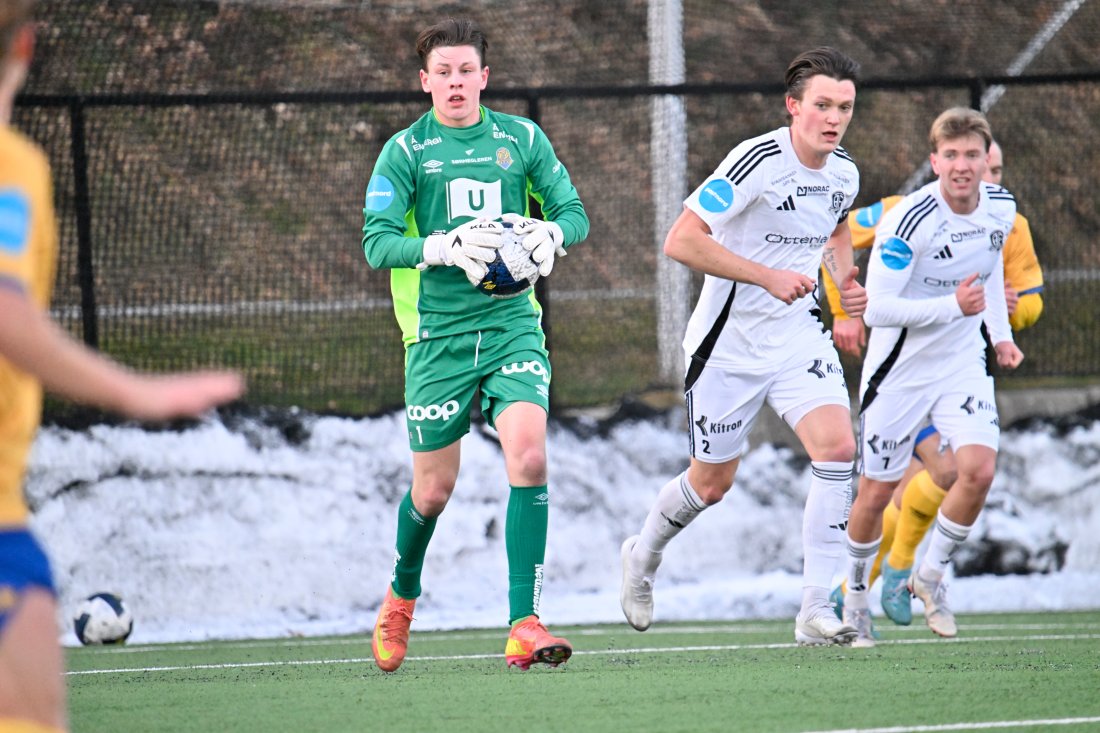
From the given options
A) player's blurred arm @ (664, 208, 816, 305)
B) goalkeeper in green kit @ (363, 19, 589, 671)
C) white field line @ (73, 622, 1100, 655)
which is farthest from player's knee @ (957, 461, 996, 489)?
goalkeeper in green kit @ (363, 19, 589, 671)

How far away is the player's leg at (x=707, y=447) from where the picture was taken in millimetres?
6414

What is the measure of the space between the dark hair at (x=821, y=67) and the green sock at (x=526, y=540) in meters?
2.03

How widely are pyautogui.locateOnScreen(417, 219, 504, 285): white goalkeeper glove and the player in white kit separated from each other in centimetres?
241

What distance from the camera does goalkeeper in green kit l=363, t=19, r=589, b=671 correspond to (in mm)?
5613

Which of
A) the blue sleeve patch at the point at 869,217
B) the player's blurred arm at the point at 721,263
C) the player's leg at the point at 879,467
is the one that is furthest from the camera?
the blue sleeve patch at the point at 869,217

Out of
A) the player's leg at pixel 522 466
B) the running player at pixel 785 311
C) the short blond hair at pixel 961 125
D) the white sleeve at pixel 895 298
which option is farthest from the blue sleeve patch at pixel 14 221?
the short blond hair at pixel 961 125

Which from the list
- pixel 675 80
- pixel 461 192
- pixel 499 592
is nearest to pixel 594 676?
pixel 461 192

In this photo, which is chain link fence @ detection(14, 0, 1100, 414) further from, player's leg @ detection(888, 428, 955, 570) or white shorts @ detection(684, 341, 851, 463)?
white shorts @ detection(684, 341, 851, 463)

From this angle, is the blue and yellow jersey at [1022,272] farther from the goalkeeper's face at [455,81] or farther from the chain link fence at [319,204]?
the goalkeeper's face at [455,81]

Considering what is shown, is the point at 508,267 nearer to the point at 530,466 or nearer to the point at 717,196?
the point at 530,466

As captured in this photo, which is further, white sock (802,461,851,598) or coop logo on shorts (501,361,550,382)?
white sock (802,461,851,598)

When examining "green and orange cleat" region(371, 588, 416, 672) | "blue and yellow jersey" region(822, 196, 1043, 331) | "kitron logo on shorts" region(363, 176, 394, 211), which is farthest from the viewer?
"blue and yellow jersey" region(822, 196, 1043, 331)

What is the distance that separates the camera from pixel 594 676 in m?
5.54

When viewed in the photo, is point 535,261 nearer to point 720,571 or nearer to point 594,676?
point 594,676
